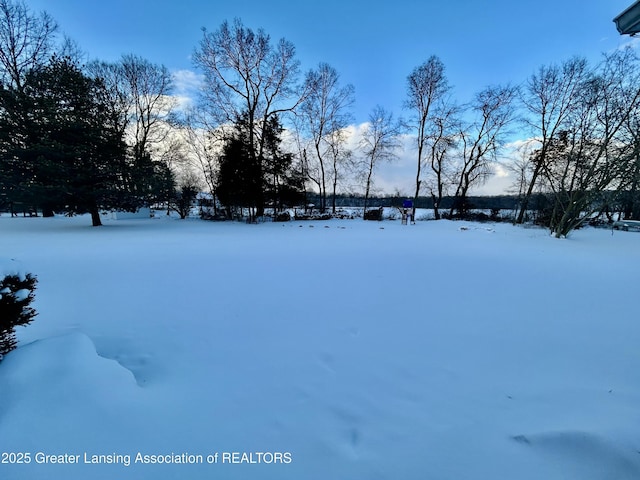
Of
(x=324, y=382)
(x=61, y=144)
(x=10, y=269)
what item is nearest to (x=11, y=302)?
(x=10, y=269)

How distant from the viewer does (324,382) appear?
175 cm

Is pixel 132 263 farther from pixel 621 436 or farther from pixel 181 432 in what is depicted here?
pixel 621 436

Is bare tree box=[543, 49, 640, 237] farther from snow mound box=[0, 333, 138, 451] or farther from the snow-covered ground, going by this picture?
snow mound box=[0, 333, 138, 451]

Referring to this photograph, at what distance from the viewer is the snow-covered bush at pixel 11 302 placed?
5.32 ft

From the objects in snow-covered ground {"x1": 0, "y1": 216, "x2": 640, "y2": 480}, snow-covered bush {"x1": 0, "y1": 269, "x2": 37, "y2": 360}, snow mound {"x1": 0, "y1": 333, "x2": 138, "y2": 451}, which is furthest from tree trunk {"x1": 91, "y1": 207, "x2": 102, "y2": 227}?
snow mound {"x1": 0, "y1": 333, "x2": 138, "y2": 451}

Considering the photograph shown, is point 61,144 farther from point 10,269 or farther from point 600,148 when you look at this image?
point 600,148

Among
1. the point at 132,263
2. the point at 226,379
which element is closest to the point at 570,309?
the point at 226,379

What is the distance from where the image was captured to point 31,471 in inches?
40.0

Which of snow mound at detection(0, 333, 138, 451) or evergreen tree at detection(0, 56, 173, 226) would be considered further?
evergreen tree at detection(0, 56, 173, 226)

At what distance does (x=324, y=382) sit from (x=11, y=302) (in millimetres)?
2198

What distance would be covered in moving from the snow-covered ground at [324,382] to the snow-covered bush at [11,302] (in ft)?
0.61

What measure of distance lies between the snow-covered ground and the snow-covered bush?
7.3 inches

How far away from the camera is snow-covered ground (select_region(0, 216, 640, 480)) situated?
3.84 feet

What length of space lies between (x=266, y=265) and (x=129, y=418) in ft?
11.9
